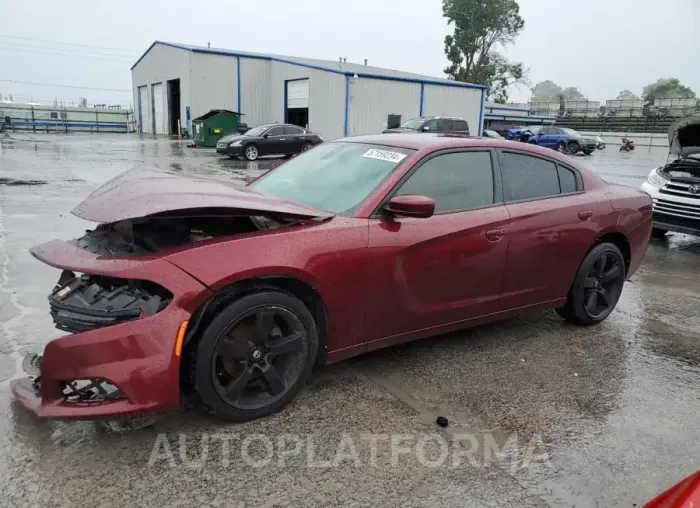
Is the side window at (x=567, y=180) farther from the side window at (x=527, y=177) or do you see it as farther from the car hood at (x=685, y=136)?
the car hood at (x=685, y=136)

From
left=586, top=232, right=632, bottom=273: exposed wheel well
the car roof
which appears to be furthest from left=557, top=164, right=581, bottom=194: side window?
left=586, top=232, right=632, bottom=273: exposed wheel well

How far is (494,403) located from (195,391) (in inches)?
67.0

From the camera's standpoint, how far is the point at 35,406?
8.46 feet

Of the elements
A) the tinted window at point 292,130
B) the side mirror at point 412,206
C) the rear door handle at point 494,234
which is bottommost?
the rear door handle at point 494,234

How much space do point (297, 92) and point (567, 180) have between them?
30.2 meters

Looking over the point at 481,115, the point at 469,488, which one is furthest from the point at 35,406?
the point at 481,115

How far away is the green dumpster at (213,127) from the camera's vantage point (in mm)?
28672

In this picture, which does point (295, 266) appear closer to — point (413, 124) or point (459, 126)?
point (413, 124)

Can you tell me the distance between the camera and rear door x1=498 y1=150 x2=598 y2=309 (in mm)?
3904

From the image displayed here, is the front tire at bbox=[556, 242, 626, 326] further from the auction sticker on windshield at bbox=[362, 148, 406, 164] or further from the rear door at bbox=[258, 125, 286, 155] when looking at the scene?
the rear door at bbox=[258, 125, 286, 155]

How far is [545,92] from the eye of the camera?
85.8 meters

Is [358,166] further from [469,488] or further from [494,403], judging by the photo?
[469,488]

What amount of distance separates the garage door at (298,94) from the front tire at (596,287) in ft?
95.5

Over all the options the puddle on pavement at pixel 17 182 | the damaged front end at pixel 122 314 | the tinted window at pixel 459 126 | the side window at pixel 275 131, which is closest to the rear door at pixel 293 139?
the side window at pixel 275 131
